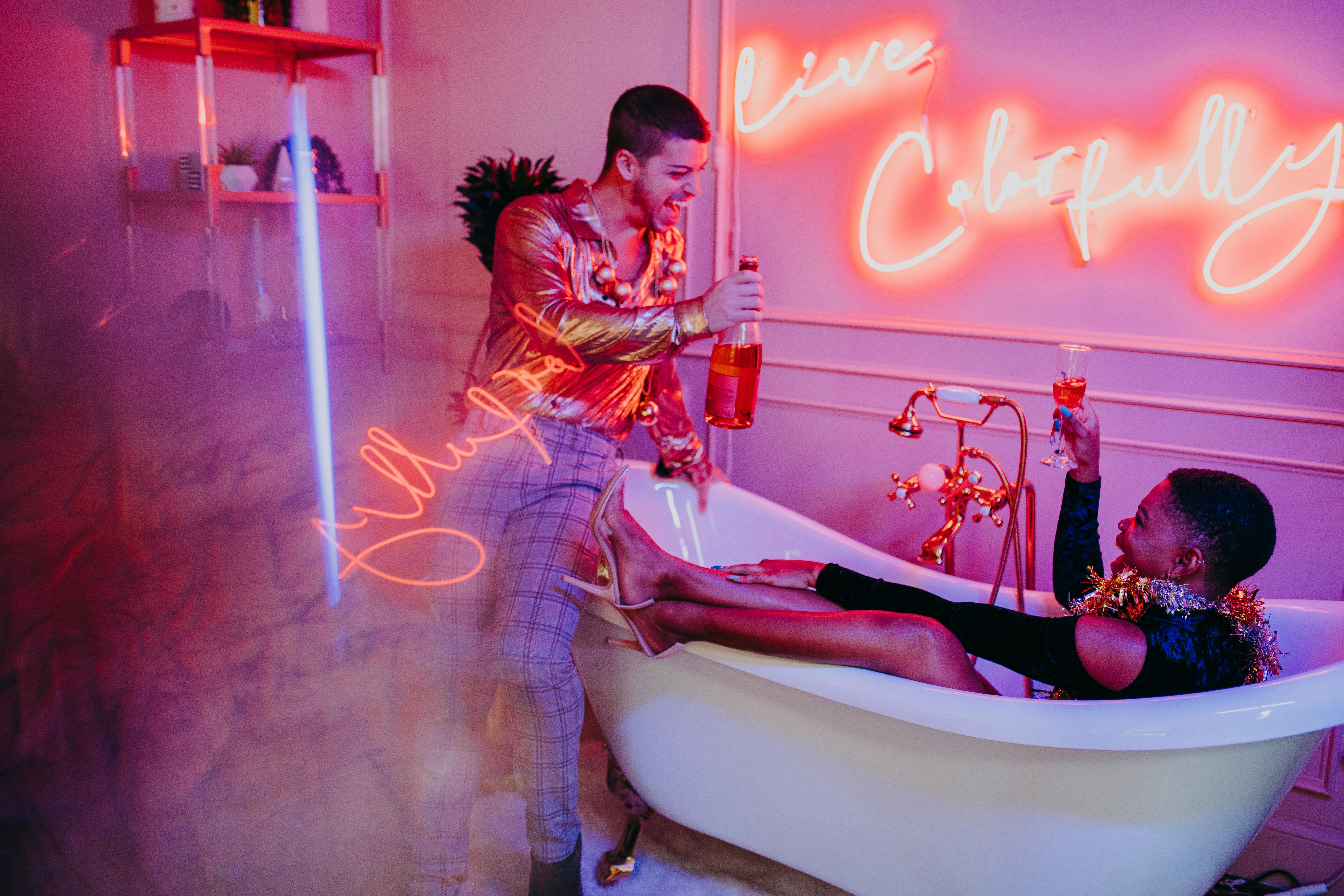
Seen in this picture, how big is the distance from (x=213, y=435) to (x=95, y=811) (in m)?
0.59

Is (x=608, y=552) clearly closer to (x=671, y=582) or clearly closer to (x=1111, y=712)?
(x=671, y=582)

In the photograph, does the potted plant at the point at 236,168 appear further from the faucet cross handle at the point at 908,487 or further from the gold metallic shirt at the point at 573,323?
the faucet cross handle at the point at 908,487

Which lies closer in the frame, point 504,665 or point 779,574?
point 504,665

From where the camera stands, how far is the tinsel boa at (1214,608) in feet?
4.80

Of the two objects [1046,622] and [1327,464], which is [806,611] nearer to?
[1046,622]

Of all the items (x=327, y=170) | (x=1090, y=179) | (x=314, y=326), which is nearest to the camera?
(x=314, y=326)

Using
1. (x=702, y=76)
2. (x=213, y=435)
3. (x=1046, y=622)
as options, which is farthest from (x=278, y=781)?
(x=702, y=76)

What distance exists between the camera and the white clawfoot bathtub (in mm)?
1324

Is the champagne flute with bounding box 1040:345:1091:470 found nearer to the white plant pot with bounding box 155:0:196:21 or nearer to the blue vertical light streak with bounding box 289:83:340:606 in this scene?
the blue vertical light streak with bounding box 289:83:340:606

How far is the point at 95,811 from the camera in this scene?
4.26ft

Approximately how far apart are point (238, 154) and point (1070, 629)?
2301 mm

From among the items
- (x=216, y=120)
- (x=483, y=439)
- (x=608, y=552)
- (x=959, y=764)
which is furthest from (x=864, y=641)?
(x=216, y=120)

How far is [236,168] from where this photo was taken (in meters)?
2.29

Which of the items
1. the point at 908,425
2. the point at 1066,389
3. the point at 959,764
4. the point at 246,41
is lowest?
the point at 959,764
